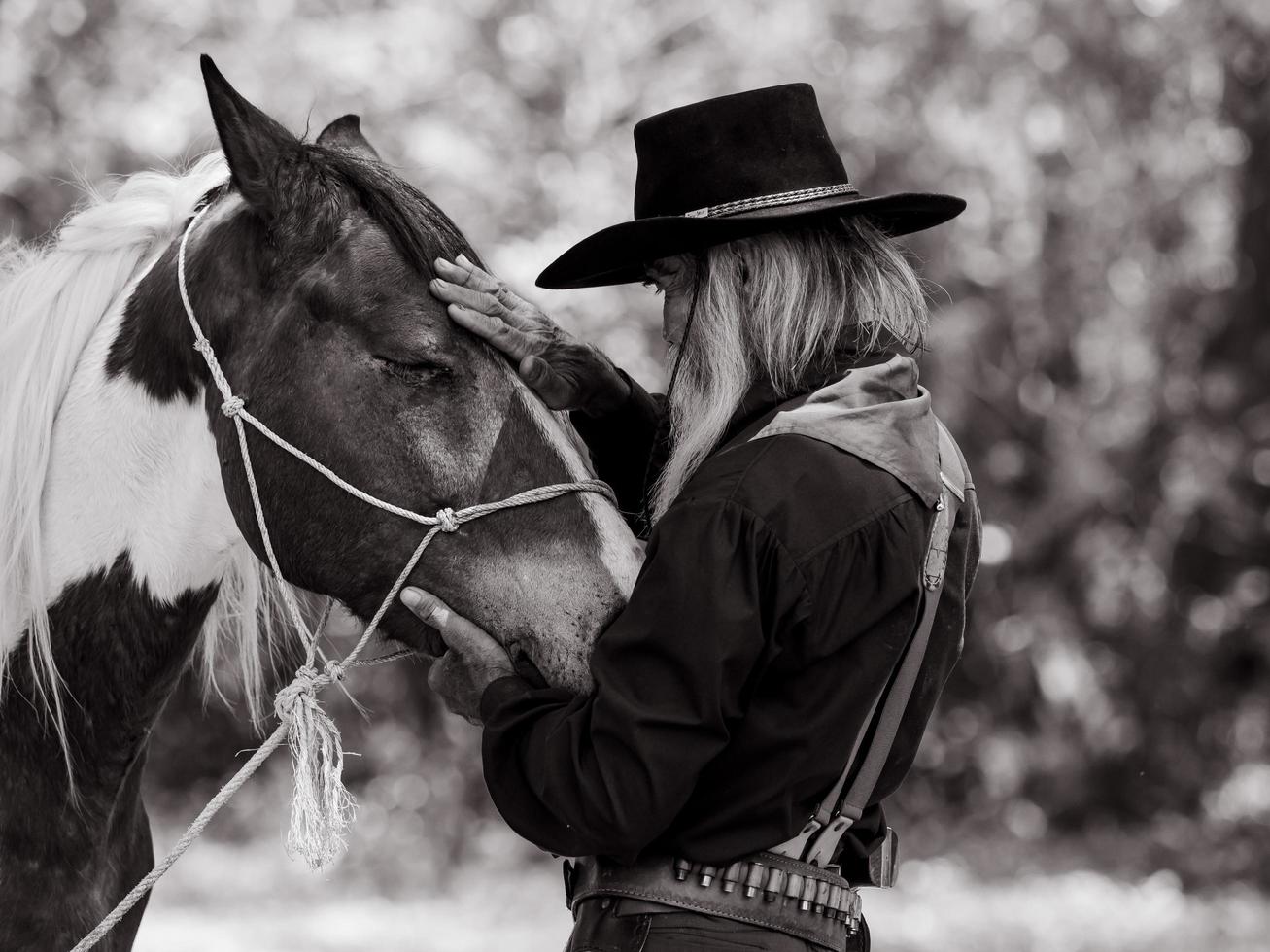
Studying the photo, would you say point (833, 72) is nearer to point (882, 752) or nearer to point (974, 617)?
point (974, 617)

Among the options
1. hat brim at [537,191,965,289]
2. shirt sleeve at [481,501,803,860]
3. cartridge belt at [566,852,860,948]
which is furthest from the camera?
hat brim at [537,191,965,289]

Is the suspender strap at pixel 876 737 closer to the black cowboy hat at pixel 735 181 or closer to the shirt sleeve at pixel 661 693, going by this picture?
the shirt sleeve at pixel 661 693

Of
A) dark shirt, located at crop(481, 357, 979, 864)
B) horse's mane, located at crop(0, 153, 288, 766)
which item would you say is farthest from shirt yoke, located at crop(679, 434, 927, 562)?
horse's mane, located at crop(0, 153, 288, 766)

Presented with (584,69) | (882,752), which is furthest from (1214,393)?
(882,752)

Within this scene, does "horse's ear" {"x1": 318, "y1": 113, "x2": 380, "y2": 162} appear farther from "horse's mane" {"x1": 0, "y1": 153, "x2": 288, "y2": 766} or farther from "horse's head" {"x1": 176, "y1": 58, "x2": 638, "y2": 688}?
"horse's head" {"x1": 176, "y1": 58, "x2": 638, "y2": 688}

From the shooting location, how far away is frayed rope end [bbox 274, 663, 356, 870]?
204cm

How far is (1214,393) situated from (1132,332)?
1.85ft

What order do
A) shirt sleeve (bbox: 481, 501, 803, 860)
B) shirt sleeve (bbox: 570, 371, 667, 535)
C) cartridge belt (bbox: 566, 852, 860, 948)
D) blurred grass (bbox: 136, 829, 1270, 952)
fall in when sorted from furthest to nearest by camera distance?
blurred grass (bbox: 136, 829, 1270, 952) → shirt sleeve (bbox: 570, 371, 667, 535) → cartridge belt (bbox: 566, 852, 860, 948) → shirt sleeve (bbox: 481, 501, 803, 860)

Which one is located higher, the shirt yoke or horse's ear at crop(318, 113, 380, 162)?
horse's ear at crop(318, 113, 380, 162)

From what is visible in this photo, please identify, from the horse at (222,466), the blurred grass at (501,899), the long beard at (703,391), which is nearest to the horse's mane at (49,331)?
the horse at (222,466)

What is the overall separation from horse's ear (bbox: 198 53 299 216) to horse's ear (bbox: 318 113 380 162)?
1.13 ft

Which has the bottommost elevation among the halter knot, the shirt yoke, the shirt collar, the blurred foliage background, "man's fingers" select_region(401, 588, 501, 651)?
the halter knot

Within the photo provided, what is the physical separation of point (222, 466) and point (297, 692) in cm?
37

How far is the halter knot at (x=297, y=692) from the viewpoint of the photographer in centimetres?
208
